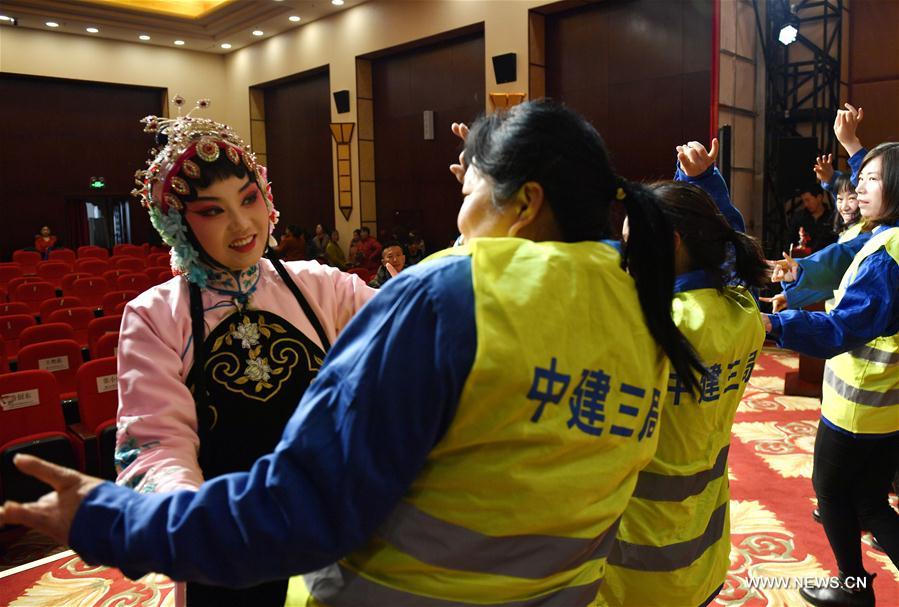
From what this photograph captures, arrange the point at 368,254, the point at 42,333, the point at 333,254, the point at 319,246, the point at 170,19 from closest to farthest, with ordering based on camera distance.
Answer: the point at 42,333 → the point at 368,254 → the point at 333,254 → the point at 319,246 → the point at 170,19

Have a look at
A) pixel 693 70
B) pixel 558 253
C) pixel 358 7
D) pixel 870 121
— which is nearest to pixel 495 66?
pixel 693 70

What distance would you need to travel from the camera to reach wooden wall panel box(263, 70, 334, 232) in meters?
12.2

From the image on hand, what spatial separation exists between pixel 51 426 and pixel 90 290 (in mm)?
4252

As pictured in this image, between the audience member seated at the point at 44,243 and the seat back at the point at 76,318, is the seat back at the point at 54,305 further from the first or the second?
the audience member seated at the point at 44,243

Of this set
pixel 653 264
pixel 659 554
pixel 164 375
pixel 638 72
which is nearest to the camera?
pixel 653 264

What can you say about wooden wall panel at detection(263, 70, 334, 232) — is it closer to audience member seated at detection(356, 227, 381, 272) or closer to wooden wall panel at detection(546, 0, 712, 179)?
audience member seated at detection(356, 227, 381, 272)

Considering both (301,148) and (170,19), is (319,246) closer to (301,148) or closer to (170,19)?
(301,148)

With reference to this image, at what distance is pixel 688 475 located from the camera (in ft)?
4.30

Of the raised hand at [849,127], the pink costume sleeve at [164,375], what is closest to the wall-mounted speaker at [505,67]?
the raised hand at [849,127]

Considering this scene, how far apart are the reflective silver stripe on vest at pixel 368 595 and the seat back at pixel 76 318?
16.9ft

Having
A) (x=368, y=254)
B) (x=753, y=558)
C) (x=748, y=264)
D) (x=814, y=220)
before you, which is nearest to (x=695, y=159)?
(x=748, y=264)

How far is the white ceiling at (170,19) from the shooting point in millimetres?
10781

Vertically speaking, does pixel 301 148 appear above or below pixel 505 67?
below

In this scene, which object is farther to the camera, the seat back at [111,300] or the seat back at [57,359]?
the seat back at [111,300]
